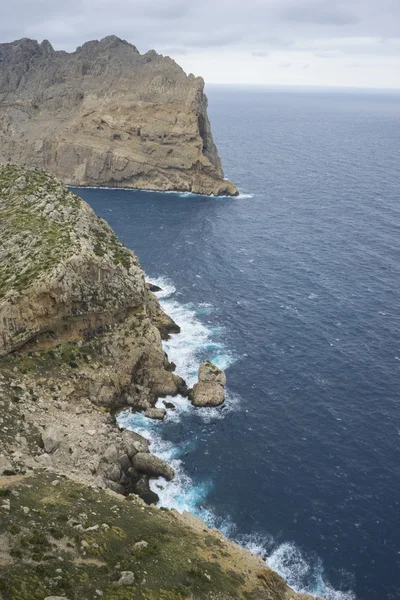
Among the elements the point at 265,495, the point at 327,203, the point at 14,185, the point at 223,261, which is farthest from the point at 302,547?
the point at 327,203

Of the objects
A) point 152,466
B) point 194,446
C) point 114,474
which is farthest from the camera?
point 194,446

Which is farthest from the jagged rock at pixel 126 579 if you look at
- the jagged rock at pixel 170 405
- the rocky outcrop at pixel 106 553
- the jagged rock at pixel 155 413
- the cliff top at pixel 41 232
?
the cliff top at pixel 41 232

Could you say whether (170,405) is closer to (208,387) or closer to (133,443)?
(208,387)

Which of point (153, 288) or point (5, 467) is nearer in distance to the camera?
point (5, 467)

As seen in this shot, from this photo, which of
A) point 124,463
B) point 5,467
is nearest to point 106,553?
point 5,467

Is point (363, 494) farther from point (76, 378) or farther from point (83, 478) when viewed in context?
point (76, 378)

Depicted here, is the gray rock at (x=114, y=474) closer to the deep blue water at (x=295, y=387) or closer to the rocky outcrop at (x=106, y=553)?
the deep blue water at (x=295, y=387)
